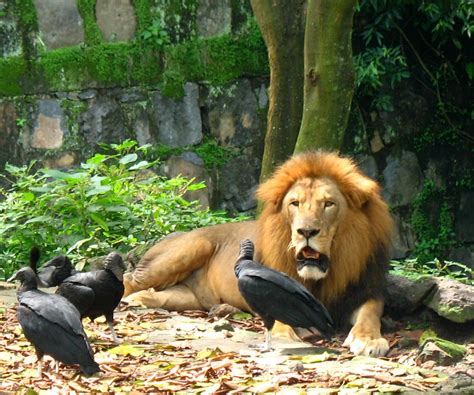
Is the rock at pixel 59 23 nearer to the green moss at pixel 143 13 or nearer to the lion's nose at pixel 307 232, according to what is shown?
the green moss at pixel 143 13

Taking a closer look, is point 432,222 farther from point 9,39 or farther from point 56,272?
point 56,272

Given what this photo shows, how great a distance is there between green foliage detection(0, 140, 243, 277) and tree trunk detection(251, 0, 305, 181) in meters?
0.80

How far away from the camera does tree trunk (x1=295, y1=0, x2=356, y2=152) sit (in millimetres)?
8000

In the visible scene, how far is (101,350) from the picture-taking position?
594 centimetres

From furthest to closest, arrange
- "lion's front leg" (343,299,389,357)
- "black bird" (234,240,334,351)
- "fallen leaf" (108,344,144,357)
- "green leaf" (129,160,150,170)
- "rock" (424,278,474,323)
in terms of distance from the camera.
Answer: "green leaf" (129,160,150,170)
"rock" (424,278,474,323)
"lion's front leg" (343,299,389,357)
"black bird" (234,240,334,351)
"fallen leaf" (108,344,144,357)

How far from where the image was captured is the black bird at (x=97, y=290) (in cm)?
596

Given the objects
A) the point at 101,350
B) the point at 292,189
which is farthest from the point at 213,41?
the point at 101,350

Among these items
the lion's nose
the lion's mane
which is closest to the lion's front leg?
the lion's mane

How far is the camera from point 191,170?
1017 cm

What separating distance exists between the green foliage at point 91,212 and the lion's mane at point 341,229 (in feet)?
6.88

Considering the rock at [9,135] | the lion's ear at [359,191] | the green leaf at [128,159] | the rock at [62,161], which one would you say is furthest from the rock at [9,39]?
the lion's ear at [359,191]

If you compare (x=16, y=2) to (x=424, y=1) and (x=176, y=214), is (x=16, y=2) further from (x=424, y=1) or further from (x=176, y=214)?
(x=424, y=1)

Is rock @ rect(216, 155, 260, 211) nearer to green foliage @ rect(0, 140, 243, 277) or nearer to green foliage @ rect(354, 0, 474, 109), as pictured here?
green foliage @ rect(0, 140, 243, 277)

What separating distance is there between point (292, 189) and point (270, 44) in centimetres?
236
